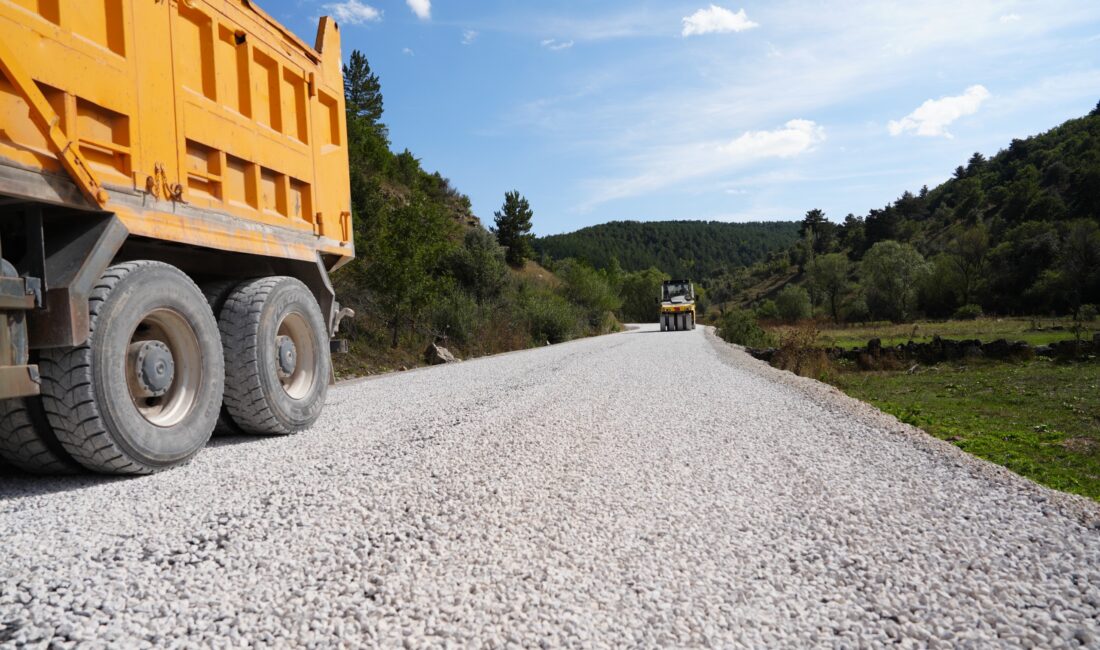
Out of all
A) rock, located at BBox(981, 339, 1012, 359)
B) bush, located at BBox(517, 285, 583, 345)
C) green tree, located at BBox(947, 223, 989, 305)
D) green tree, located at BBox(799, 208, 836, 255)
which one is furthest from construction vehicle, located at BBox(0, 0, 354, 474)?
green tree, located at BBox(799, 208, 836, 255)

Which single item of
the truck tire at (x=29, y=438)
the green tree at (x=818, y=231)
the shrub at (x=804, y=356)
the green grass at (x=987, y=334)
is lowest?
the green grass at (x=987, y=334)

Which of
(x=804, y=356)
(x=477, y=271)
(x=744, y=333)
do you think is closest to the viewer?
(x=804, y=356)

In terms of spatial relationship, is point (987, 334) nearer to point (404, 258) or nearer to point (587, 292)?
point (404, 258)

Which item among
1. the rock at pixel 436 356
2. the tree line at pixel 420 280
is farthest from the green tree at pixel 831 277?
the rock at pixel 436 356

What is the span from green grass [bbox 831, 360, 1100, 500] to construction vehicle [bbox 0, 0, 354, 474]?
624 cm

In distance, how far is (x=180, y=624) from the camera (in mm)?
2186

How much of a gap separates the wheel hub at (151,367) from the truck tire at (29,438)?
1.80 feet

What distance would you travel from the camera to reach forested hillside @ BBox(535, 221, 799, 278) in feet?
537

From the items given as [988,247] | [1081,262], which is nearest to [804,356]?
[1081,262]

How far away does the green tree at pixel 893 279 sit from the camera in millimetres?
54438

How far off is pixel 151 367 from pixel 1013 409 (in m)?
10.9

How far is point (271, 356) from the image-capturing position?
18.1 feet

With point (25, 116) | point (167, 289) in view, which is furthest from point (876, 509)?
point (25, 116)

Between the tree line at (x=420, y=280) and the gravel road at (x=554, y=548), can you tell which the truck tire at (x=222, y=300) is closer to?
the gravel road at (x=554, y=548)
